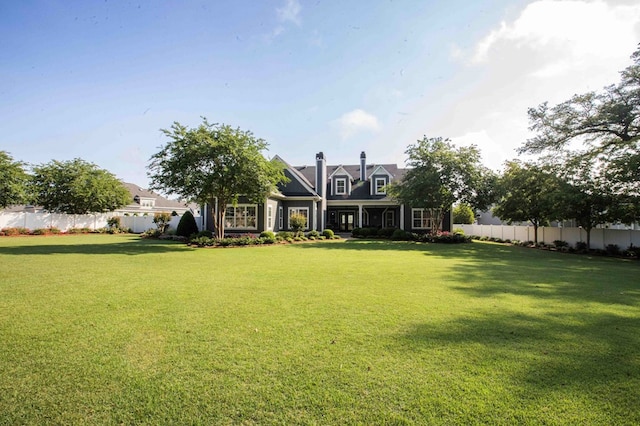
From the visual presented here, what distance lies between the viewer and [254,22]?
10.2 m

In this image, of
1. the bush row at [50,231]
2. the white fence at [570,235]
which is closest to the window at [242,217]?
the bush row at [50,231]

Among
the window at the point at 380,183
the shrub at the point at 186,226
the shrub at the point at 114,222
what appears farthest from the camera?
the shrub at the point at 114,222

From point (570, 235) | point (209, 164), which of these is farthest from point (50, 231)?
point (570, 235)

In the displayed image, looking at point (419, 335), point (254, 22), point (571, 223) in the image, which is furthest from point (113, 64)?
point (571, 223)

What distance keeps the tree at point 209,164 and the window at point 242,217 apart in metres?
5.14

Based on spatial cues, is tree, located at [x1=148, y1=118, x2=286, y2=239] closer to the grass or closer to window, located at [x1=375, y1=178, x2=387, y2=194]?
the grass

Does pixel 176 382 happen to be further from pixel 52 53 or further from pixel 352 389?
pixel 52 53

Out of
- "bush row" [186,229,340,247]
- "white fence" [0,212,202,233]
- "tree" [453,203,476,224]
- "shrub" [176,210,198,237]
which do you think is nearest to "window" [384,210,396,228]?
"bush row" [186,229,340,247]

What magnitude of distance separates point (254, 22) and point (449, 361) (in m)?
10.8

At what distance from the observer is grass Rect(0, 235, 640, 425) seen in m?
2.55

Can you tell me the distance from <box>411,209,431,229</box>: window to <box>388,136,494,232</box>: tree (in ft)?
12.9

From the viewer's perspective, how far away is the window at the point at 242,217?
22.1 meters

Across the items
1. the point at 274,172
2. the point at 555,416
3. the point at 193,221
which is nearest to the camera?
the point at 555,416

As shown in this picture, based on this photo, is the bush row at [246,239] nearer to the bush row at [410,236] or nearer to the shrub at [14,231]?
the bush row at [410,236]
